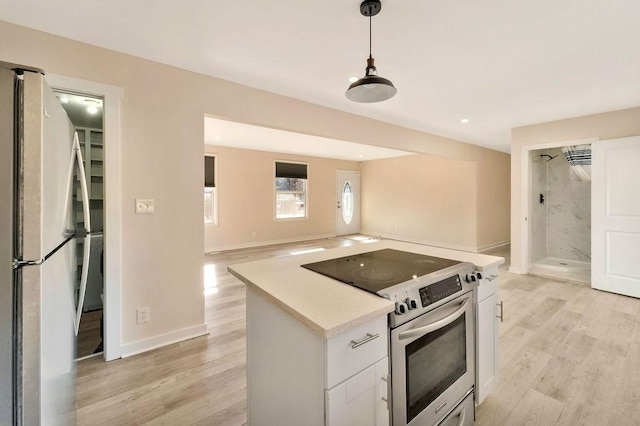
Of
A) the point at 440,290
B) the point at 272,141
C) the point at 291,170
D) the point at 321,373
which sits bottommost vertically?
the point at 321,373

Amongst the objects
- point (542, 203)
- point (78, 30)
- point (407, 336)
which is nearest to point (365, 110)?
point (78, 30)

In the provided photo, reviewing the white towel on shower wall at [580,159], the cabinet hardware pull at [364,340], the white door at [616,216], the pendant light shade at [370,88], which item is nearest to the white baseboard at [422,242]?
the white towel on shower wall at [580,159]

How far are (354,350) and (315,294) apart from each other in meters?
0.27

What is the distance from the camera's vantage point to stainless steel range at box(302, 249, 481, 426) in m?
1.06

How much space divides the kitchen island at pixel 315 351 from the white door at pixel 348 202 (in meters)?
7.01

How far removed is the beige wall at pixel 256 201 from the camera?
6.23 m

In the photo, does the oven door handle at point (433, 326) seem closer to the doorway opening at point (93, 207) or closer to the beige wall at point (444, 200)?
the doorway opening at point (93, 207)

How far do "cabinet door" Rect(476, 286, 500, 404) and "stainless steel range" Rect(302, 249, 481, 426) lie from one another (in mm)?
80

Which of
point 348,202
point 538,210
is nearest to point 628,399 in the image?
point 538,210

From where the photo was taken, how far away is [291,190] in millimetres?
7367

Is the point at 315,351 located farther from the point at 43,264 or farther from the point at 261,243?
the point at 261,243

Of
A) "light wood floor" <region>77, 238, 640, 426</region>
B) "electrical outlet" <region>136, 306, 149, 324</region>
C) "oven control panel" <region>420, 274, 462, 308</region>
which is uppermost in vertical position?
"oven control panel" <region>420, 274, 462, 308</region>

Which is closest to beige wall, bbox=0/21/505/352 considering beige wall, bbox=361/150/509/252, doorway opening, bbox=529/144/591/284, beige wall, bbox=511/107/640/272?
beige wall, bbox=511/107/640/272

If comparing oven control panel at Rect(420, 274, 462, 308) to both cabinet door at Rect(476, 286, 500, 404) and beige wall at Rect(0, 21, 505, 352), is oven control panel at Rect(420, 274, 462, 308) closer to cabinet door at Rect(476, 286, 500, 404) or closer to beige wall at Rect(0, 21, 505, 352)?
cabinet door at Rect(476, 286, 500, 404)
